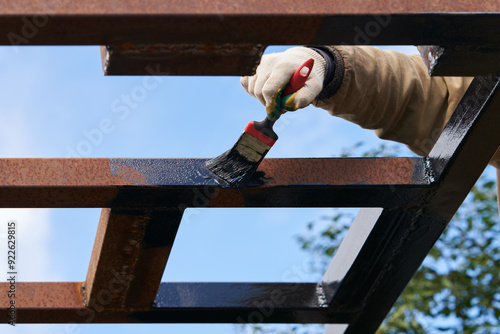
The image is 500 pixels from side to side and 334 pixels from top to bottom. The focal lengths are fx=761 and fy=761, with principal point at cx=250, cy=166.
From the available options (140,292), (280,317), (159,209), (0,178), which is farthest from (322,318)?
(0,178)

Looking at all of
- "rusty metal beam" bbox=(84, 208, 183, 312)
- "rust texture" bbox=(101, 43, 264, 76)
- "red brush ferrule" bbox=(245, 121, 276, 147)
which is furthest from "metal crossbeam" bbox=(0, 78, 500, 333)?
"rust texture" bbox=(101, 43, 264, 76)

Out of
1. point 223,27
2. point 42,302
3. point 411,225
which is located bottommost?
point 42,302

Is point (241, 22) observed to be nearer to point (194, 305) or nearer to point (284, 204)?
point (284, 204)

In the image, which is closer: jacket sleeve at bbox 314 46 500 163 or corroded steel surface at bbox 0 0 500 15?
corroded steel surface at bbox 0 0 500 15

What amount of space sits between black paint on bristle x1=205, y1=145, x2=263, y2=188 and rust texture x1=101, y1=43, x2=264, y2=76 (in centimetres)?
45

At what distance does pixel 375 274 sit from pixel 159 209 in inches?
36.1

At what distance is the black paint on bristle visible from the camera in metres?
2.30

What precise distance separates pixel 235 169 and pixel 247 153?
0.06 meters

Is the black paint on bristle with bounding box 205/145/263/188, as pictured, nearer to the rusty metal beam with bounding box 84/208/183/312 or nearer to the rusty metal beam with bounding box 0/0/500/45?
the rusty metal beam with bounding box 84/208/183/312

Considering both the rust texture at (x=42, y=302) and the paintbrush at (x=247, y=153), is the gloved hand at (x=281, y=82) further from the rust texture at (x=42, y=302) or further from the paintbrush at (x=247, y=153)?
the rust texture at (x=42, y=302)

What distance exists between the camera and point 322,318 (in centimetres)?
307

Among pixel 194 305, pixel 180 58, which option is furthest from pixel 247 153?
pixel 194 305

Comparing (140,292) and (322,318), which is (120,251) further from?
(322,318)

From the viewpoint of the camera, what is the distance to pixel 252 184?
2.34m
